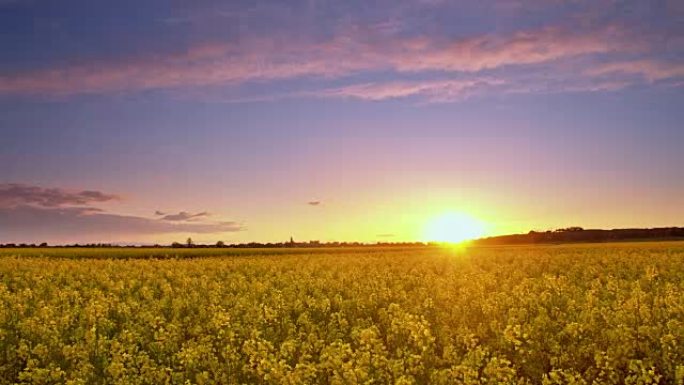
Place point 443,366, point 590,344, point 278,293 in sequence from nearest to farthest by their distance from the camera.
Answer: point 443,366
point 590,344
point 278,293

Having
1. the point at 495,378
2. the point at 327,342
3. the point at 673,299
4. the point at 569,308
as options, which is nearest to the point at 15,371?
the point at 327,342

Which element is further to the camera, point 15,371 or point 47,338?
point 47,338

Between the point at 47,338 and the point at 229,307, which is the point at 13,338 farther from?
the point at 229,307

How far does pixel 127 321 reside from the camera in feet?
57.4

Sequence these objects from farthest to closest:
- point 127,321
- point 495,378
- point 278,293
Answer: point 278,293
point 127,321
point 495,378

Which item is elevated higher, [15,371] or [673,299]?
[673,299]

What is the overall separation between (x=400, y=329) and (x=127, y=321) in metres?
8.24

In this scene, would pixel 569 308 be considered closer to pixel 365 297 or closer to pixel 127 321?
pixel 365 297

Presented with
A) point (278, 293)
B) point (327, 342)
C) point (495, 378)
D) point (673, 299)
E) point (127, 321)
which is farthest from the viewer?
point (278, 293)

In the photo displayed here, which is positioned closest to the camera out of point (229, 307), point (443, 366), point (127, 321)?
point (443, 366)

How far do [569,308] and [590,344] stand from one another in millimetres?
3395

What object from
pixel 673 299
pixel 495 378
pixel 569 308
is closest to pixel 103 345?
pixel 495 378

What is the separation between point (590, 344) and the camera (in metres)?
12.9

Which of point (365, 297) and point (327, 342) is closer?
point (327, 342)
